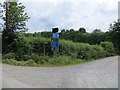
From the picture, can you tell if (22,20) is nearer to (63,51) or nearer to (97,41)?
(63,51)

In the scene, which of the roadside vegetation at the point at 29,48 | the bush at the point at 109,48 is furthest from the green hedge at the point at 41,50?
the bush at the point at 109,48

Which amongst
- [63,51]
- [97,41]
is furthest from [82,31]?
[63,51]

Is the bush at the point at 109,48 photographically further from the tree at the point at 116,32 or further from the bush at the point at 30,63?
the bush at the point at 30,63

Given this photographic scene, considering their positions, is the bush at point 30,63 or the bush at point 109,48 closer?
the bush at point 30,63

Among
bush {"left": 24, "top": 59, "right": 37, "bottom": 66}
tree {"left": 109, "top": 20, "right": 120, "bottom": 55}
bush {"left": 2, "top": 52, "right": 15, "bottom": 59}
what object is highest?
tree {"left": 109, "top": 20, "right": 120, "bottom": 55}

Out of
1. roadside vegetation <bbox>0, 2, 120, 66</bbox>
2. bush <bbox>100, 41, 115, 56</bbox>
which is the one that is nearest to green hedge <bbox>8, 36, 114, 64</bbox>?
roadside vegetation <bbox>0, 2, 120, 66</bbox>

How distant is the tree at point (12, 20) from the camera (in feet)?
95.2

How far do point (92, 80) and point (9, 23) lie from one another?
17693mm

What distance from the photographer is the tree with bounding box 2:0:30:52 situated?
1142 inches

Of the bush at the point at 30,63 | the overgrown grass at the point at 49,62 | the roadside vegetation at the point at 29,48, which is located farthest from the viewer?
the roadside vegetation at the point at 29,48

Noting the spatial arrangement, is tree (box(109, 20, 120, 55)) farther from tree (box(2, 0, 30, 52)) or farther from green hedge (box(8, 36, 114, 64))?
tree (box(2, 0, 30, 52))

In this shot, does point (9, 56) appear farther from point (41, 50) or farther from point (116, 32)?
point (116, 32)

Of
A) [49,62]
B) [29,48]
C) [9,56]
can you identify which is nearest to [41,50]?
[29,48]

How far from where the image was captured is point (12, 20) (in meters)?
29.9
